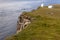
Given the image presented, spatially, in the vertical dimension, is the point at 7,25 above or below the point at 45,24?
below

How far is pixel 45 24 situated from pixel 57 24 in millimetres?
1642

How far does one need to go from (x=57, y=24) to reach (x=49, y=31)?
3.31 meters

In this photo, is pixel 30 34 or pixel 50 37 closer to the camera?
pixel 50 37

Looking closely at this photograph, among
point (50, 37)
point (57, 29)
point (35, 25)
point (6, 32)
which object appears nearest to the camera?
point (50, 37)

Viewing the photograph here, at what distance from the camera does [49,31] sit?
22953 mm

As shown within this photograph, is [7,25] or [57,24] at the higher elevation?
[57,24]

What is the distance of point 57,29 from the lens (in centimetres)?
2358

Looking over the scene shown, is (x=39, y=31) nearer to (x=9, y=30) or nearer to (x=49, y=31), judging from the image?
(x=49, y=31)

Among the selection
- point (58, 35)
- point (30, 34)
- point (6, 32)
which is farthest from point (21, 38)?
point (6, 32)

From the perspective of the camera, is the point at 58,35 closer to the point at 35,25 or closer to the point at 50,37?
the point at 50,37

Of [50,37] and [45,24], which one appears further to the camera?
[45,24]

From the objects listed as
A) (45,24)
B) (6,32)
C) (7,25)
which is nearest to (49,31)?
(45,24)

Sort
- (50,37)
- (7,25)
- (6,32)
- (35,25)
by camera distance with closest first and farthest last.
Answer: (50,37)
(35,25)
(6,32)
(7,25)

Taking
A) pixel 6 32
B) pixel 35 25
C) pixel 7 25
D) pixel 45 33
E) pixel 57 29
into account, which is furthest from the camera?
pixel 7 25
